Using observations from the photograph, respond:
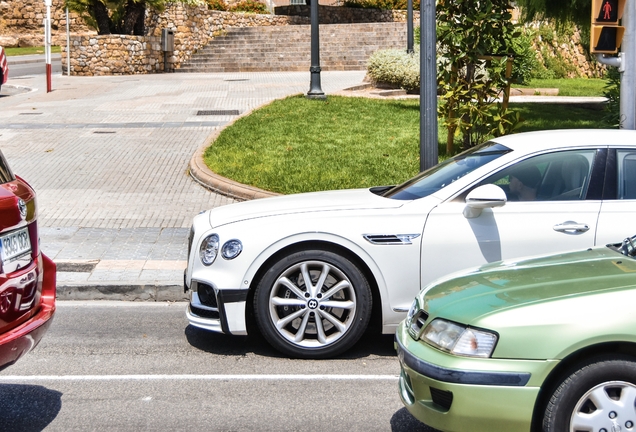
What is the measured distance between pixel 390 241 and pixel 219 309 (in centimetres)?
130

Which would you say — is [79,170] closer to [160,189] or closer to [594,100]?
[160,189]

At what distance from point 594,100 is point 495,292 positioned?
65.4 feet

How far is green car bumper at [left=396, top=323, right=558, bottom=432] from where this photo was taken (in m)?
3.91

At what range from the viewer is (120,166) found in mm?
14438

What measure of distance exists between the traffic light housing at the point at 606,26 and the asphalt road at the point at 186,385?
434cm

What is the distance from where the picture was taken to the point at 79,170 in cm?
1415

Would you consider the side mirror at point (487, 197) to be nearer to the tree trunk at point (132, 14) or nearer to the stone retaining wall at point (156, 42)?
the stone retaining wall at point (156, 42)

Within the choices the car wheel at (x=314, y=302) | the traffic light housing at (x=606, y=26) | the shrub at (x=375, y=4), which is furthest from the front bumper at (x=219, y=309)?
the shrub at (x=375, y=4)

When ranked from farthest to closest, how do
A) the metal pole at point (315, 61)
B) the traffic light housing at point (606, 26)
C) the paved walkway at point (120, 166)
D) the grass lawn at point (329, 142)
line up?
the metal pole at point (315, 61), the grass lawn at point (329, 142), the traffic light housing at point (606, 26), the paved walkway at point (120, 166)

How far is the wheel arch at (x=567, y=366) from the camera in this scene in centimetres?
393

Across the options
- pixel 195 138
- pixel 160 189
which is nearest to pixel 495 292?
pixel 160 189

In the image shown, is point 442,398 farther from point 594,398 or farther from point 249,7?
point 249,7

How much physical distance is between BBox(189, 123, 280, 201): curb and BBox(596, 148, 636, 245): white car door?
599cm

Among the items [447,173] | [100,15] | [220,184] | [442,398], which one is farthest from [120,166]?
[100,15]
